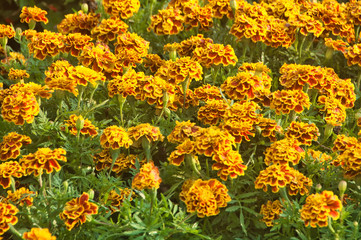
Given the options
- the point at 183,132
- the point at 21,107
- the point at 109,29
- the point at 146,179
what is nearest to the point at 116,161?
the point at 183,132

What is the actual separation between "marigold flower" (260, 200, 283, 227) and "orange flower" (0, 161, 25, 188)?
3.62 ft

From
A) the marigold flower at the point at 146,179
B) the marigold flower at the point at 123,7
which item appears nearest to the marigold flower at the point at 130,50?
the marigold flower at the point at 123,7

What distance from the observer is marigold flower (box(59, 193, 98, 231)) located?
6.98 ft

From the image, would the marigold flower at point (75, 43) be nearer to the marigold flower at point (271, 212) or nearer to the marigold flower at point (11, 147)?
the marigold flower at point (11, 147)

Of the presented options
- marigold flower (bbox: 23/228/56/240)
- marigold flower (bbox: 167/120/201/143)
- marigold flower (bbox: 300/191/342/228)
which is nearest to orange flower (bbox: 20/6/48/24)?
marigold flower (bbox: 167/120/201/143)

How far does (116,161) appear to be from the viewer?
274 cm

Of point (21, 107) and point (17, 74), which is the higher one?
point (21, 107)

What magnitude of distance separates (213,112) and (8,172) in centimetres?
105

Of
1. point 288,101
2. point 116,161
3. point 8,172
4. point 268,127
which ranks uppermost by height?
point 288,101

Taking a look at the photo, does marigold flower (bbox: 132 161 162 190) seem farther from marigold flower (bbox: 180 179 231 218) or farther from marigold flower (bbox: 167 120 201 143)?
marigold flower (bbox: 167 120 201 143)

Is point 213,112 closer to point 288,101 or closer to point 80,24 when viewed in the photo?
point 288,101

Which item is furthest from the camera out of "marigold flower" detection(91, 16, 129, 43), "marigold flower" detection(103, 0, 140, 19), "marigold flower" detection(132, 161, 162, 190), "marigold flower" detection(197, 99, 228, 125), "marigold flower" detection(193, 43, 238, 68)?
"marigold flower" detection(103, 0, 140, 19)

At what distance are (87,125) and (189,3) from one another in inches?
50.7

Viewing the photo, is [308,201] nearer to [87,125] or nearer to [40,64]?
[87,125]
